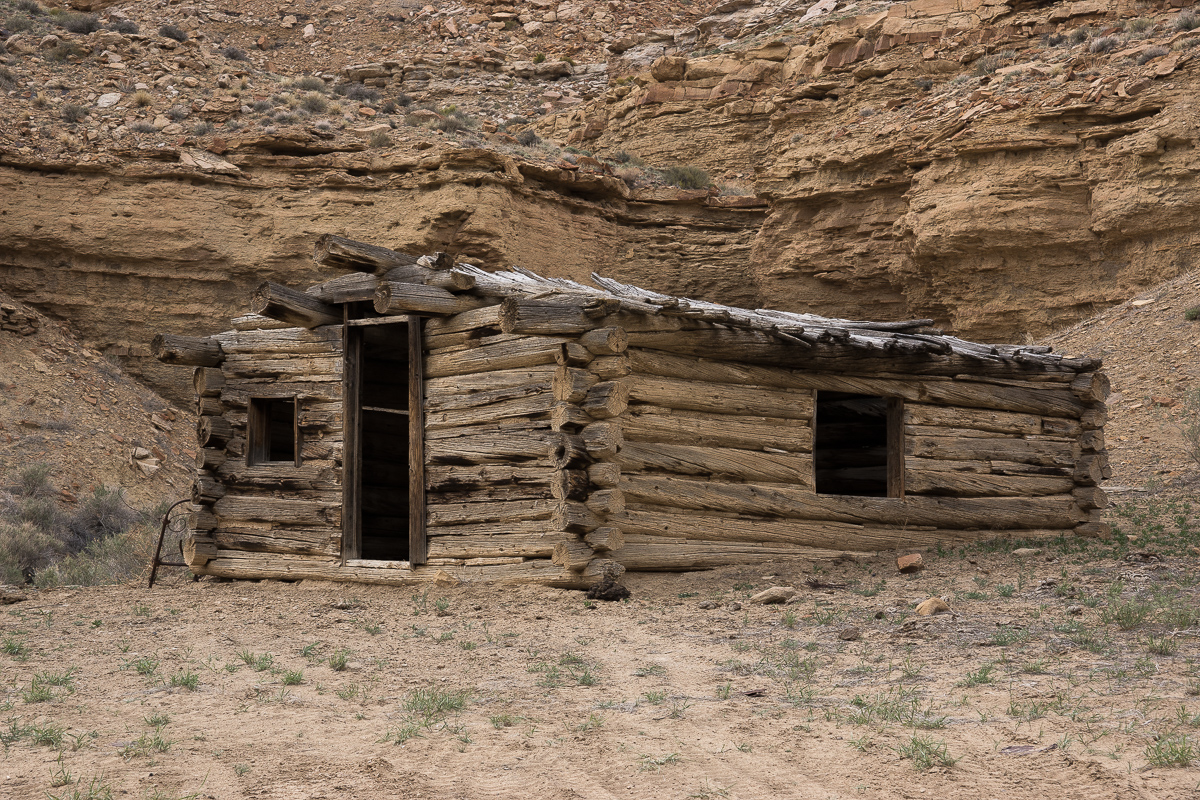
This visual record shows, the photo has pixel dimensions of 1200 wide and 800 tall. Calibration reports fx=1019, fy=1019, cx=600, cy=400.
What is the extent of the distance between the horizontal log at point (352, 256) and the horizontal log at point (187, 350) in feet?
6.69

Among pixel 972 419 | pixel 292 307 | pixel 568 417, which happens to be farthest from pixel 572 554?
pixel 972 419

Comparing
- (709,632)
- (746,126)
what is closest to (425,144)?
(746,126)

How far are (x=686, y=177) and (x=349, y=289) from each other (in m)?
17.3

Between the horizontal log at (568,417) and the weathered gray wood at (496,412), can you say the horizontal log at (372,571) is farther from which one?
the weathered gray wood at (496,412)

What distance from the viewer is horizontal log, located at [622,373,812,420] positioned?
28.3 feet

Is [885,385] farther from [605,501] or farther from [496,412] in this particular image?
[496,412]

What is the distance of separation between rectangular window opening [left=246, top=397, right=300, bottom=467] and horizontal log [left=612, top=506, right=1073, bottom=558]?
3.46m

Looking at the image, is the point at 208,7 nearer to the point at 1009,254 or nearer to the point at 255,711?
the point at 1009,254

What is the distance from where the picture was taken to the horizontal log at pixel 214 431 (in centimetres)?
1009

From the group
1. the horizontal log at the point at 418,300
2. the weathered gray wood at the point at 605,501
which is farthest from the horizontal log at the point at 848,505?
the horizontal log at the point at 418,300

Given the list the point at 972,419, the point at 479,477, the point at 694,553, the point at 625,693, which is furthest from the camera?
the point at 972,419

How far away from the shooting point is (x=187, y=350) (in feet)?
32.7

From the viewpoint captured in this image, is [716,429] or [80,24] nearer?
[716,429]

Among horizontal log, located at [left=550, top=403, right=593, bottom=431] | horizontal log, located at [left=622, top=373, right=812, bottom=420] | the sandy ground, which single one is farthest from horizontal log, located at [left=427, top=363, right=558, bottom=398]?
the sandy ground
